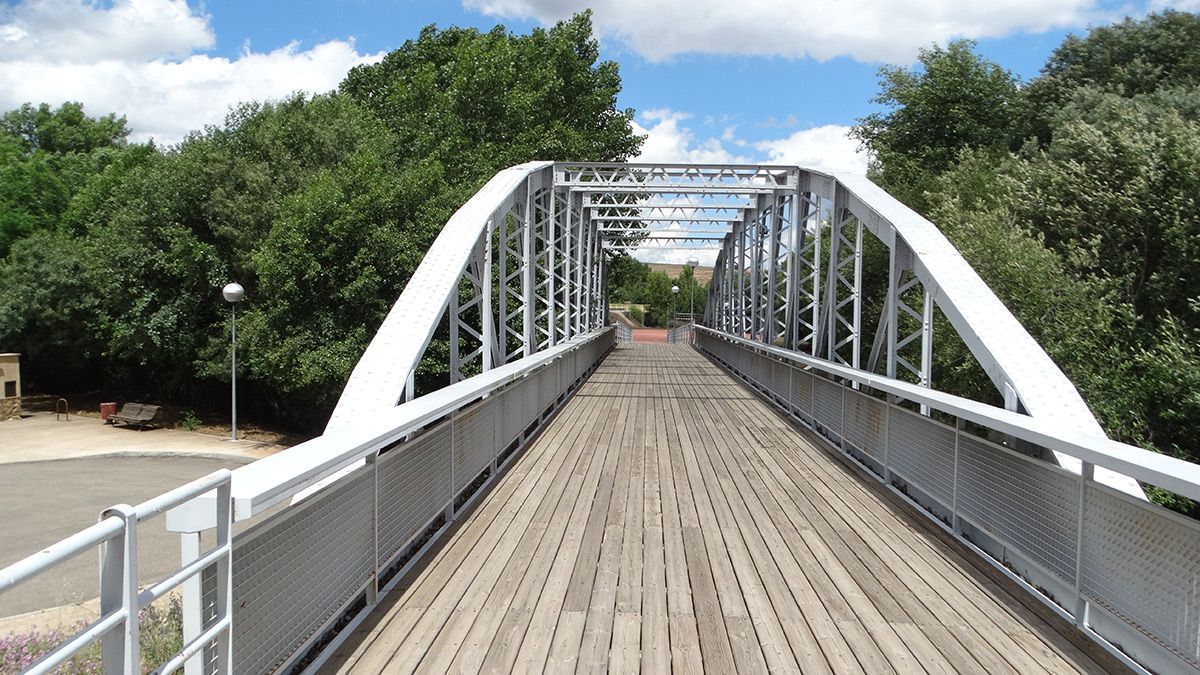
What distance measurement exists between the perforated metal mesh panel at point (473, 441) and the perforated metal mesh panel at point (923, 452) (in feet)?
10.1

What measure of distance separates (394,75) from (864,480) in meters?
35.3

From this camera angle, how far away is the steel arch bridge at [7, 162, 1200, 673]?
2.88 m

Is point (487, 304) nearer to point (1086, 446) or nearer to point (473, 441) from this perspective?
point (473, 441)

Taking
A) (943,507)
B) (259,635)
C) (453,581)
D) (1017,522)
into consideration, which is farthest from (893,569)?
(259,635)

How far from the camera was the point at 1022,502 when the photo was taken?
14.1 feet

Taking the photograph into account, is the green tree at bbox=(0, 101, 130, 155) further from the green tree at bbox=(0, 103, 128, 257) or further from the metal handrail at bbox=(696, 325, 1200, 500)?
the metal handrail at bbox=(696, 325, 1200, 500)

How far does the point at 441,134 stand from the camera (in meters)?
28.0

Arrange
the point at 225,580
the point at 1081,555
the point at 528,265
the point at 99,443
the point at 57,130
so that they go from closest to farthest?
the point at 225,580
the point at 1081,555
the point at 528,265
the point at 99,443
the point at 57,130

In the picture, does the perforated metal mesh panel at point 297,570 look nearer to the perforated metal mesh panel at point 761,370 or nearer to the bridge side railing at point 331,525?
the bridge side railing at point 331,525

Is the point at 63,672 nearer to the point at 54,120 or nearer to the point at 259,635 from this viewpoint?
the point at 259,635

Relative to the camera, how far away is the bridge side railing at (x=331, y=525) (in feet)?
8.74

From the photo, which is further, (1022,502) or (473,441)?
(473,441)

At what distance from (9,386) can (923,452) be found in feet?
101

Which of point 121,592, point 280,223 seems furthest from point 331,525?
point 280,223
